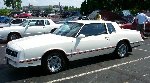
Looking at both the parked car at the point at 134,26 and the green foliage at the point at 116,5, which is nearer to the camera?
the parked car at the point at 134,26

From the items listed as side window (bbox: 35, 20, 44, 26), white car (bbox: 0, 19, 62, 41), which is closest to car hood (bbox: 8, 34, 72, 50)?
white car (bbox: 0, 19, 62, 41)

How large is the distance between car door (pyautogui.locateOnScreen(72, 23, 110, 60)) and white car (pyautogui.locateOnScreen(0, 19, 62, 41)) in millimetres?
6830

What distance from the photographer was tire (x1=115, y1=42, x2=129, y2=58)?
9.33m

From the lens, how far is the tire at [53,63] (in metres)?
7.38

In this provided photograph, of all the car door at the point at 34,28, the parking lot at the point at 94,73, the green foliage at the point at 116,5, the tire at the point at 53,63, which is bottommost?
the parking lot at the point at 94,73

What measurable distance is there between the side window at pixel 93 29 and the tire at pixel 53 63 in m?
1.21

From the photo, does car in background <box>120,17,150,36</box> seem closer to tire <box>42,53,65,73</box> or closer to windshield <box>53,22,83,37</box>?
windshield <box>53,22,83,37</box>

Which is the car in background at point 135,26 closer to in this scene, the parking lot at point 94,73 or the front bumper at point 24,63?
the parking lot at point 94,73

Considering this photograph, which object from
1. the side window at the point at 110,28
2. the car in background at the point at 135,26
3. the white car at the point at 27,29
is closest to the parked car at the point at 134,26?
the car in background at the point at 135,26

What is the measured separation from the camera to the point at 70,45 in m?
7.87

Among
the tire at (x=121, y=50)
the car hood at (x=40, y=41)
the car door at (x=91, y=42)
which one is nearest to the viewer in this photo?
the car hood at (x=40, y=41)

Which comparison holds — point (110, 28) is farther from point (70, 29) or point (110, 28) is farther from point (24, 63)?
point (24, 63)

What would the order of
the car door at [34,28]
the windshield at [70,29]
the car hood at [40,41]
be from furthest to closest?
the car door at [34,28], the windshield at [70,29], the car hood at [40,41]

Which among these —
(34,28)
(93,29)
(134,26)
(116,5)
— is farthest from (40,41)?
(116,5)
